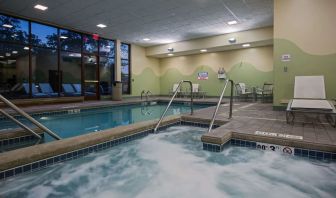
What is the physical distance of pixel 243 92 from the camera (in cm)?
884

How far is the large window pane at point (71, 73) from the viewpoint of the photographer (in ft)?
27.0

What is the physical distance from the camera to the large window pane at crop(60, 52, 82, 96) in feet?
27.0

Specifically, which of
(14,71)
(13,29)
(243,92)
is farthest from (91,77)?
(243,92)

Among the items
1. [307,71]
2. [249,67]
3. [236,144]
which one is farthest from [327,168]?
[249,67]

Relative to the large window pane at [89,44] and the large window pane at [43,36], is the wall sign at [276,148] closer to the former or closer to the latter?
the large window pane at [43,36]

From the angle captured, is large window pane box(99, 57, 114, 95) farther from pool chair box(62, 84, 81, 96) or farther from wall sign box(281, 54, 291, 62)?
wall sign box(281, 54, 291, 62)

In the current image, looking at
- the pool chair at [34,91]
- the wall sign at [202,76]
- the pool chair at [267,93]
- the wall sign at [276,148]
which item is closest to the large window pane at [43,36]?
the pool chair at [34,91]

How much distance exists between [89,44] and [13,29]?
2.82m

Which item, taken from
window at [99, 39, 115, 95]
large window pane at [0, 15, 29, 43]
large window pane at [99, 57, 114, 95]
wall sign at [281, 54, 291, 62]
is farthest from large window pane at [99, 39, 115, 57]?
wall sign at [281, 54, 291, 62]

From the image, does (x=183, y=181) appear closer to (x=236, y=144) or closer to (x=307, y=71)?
(x=236, y=144)

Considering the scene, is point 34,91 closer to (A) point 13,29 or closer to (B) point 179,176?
(A) point 13,29

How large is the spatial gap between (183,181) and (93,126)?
3.08 metres

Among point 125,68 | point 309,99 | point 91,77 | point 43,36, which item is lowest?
point 309,99

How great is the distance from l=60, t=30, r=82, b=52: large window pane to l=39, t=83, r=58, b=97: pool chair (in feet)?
5.16
